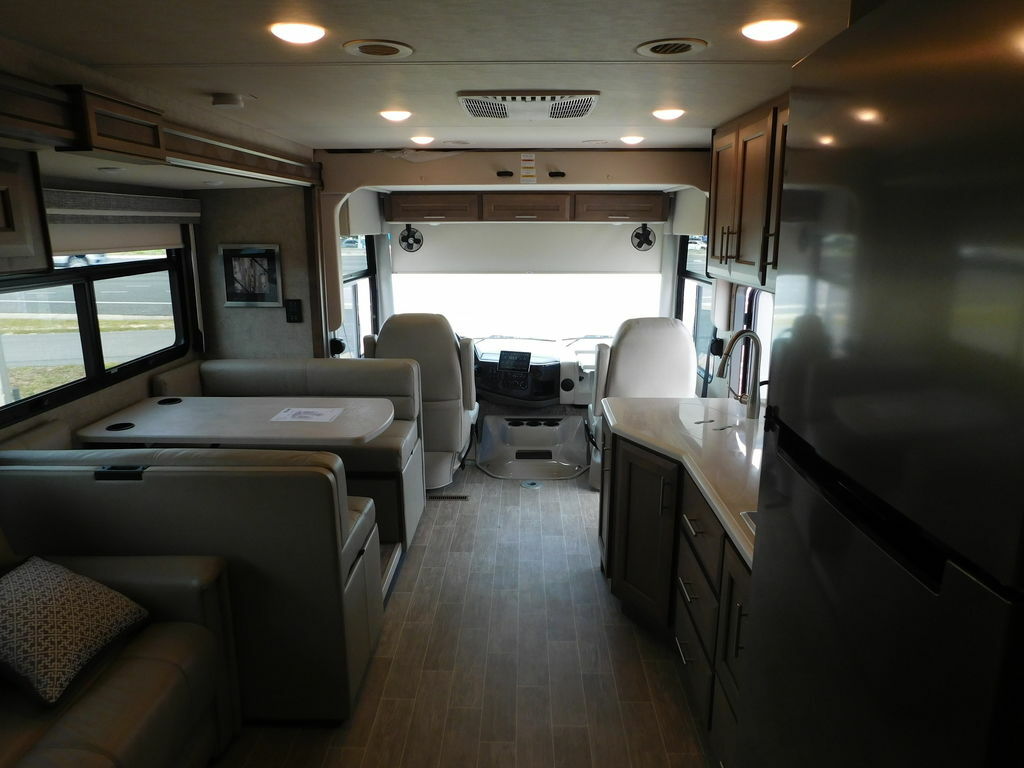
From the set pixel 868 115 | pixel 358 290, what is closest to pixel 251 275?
pixel 358 290

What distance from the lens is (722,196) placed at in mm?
2969

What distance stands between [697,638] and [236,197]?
3.42 metres

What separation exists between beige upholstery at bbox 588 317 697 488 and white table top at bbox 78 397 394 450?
139 centimetres

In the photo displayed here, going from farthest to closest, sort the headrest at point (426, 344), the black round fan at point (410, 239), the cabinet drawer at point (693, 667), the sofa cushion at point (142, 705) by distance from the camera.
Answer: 1. the black round fan at point (410, 239)
2. the headrest at point (426, 344)
3. the cabinet drawer at point (693, 667)
4. the sofa cushion at point (142, 705)

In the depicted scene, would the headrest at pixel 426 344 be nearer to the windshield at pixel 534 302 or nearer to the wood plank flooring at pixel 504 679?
the wood plank flooring at pixel 504 679

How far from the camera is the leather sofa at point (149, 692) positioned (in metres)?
1.57

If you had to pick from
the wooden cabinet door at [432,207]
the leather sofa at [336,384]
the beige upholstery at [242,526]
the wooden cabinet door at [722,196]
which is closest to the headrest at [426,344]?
the leather sofa at [336,384]

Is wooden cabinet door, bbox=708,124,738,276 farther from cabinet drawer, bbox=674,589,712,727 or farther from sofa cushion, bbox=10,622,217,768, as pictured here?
sofa cushion, bbox=10,622,217,768

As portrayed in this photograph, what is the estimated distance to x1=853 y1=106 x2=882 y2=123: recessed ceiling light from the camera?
641mm

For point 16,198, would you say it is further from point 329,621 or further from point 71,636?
point 329,621

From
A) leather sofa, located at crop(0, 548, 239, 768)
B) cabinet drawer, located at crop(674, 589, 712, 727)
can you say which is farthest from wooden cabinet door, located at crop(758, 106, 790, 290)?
leather sofa, located at crop(0, 548, 239, 768)

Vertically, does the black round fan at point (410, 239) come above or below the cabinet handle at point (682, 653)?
above

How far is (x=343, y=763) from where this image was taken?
7.02 feet

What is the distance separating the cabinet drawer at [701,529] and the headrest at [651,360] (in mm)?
1563
